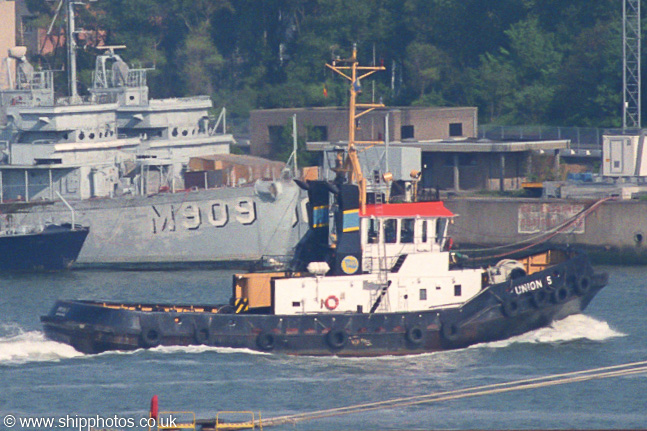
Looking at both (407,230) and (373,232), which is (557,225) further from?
(373,232)

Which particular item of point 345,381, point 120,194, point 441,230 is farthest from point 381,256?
point 120,194

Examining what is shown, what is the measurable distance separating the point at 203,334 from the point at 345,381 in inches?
141

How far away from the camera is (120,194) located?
147ft

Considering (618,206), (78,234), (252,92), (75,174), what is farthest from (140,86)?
(252,92)

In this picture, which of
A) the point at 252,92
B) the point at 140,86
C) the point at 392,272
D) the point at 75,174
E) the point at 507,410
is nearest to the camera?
the point at 507,410

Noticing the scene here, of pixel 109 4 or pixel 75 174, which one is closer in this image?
pixel 75 174

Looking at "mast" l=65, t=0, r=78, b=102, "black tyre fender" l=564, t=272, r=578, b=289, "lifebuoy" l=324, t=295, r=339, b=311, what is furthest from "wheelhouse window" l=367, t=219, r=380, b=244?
"mast" l=65, t=0, r=78, b=102

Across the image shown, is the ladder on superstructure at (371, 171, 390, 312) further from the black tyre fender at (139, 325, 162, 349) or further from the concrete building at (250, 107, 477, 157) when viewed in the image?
the concrete building at (250, 107, 477, 157)

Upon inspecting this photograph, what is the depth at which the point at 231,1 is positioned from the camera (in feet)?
263

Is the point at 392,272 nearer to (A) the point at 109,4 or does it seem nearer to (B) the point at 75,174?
(B) the point at 75,174

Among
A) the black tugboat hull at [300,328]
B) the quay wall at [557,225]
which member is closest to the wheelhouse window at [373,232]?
the black tugboat hull at [300,328]

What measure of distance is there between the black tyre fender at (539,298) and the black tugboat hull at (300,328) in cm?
30

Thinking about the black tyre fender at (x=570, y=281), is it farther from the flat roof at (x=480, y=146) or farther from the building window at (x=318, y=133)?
the building window at (x=318, y=133)

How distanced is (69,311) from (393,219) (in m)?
7.27
